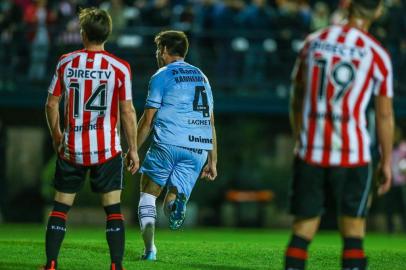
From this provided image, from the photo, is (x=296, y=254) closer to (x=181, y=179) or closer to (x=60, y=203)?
(x=60, y=203)

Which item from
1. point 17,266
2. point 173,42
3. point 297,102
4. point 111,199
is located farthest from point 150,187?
point 297,102

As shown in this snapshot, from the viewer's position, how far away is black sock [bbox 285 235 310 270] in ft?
22.0

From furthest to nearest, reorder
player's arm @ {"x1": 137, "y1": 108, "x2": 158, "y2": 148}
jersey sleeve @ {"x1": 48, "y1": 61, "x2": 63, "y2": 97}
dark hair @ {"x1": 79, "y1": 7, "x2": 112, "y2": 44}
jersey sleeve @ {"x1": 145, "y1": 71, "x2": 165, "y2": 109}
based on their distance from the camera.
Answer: jersey sleeve @ {"x1": 145, "y1": 71, "x2": 165, "y2": 109}
player's arm @ {"x1": 137, "y1": 108, "x2": 158, "y2": 148}
jersey sleeve @ {"x1": 48, "y1": 61, "x2": 63, "y2": 97}
dark hair @ {"x1": 79, "y1": 7, "x2": 112, "y2": 44}

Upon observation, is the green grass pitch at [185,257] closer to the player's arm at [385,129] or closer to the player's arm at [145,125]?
the player's arm at [145,125]

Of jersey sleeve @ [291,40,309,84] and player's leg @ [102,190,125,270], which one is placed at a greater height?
jersey sleeve @ [291,40,309,84]

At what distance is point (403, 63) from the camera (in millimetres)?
19812

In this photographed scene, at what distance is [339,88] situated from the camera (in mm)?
6746

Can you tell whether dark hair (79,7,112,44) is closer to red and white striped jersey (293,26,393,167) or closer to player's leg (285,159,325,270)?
red and white striped jersey (293,26,393,167)

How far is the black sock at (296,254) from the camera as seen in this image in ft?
22.0

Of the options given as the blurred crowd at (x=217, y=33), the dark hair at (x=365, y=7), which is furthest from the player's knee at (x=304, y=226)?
the blurred crowd at (x=217, y=33)

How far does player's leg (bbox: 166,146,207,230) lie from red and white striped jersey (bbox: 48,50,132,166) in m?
1.57

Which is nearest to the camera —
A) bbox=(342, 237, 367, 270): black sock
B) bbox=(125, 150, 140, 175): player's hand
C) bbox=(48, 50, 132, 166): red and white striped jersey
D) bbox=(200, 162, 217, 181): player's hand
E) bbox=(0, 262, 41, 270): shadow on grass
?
bbox=(342, 237, 367, 270): black sock

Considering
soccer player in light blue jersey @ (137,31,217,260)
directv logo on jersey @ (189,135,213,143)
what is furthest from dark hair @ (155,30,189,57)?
directv logo on jersey @ (189,135,213,143)

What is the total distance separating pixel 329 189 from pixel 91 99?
7.10 ft
